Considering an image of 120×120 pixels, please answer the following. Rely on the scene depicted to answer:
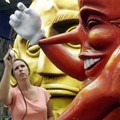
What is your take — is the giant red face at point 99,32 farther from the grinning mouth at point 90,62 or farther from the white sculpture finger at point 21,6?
the white sculpture finger at point 21,6

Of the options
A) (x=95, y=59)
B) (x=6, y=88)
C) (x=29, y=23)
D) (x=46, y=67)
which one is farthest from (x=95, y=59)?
(x=46, y=67)

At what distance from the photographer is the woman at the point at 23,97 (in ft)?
6.59

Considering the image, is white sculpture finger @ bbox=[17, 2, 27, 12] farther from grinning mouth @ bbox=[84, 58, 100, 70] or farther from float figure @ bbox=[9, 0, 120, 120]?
grinning mouth @ bbox=[84, 58, 100, 70]

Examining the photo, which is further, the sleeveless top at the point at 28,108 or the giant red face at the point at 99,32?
the sleeveless top at the point at 28,108

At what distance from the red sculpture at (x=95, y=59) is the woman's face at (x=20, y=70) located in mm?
630

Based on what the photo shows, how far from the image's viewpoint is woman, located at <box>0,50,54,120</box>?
2008 mm

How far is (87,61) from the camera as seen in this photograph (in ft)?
4.32

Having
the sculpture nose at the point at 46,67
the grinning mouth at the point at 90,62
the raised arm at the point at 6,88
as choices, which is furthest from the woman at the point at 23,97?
the grinning mouth at the point at 90,62

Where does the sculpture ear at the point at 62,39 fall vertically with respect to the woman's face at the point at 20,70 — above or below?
above

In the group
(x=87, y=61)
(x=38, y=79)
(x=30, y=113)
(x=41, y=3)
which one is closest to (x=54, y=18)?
(x=41, y=3)

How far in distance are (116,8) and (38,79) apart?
3.78 feet

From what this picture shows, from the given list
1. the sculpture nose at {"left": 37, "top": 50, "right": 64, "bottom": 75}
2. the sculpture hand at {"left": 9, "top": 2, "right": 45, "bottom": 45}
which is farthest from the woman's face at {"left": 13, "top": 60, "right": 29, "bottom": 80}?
the sculpture hand at {"left": 9, "top": 2, "right": 45, "bottom": 45}

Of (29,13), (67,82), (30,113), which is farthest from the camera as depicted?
(67,82)

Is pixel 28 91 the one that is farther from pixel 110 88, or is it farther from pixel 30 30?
pixel 110 88
